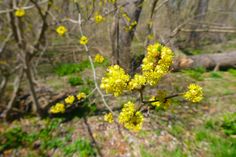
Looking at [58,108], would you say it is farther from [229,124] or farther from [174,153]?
[229,124]

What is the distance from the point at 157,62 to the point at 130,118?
1.25ft

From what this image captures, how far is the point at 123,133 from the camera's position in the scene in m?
4.59

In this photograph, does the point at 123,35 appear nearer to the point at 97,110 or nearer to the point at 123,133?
the point at 97,110

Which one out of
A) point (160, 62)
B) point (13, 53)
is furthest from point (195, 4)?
point (160, 62)

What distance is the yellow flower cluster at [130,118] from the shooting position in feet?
5.15

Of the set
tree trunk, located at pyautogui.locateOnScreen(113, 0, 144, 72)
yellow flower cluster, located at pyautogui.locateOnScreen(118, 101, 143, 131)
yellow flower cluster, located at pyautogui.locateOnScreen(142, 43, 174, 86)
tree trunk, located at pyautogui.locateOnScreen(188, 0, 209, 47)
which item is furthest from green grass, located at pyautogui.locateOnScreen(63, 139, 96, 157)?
tree trunk, located at pyautogui.locateOnScreen(188, 0, 209, 47)

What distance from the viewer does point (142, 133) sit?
177 inches

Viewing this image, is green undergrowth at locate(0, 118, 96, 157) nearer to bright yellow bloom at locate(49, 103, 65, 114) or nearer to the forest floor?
the forest floor

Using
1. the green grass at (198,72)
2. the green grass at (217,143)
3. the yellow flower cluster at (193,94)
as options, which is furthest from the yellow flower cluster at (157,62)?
the green grass at (198,72)

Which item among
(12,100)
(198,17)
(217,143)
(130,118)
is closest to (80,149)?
(12,100)

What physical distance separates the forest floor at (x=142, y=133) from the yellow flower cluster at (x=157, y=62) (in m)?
2.24

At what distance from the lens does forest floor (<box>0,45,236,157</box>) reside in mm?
4142

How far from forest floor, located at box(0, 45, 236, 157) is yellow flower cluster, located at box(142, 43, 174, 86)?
2.24 m

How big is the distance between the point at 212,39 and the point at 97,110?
8.45 m
